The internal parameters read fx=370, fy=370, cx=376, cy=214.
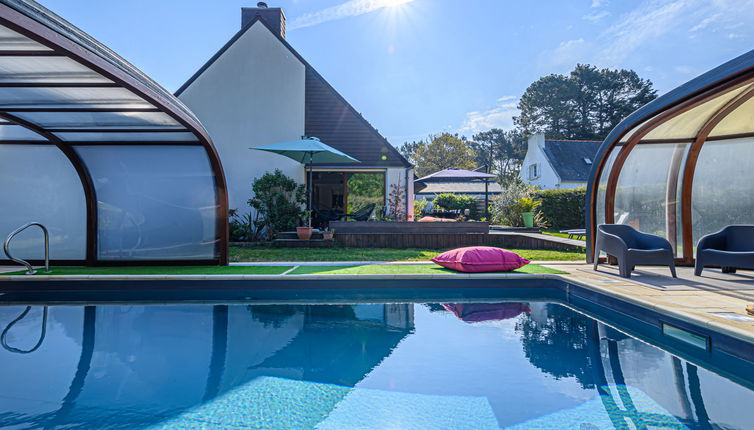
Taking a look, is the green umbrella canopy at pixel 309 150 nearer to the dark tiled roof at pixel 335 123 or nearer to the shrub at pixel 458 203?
the dark tiled roof at pixel 335 123

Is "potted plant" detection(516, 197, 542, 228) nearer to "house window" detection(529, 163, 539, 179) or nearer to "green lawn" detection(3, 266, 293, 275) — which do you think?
"green lawn" detection(3, 266, 293, 275)

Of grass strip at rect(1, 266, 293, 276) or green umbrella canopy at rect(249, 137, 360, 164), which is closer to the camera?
grass strip at rect(1, 266, 293, 276)

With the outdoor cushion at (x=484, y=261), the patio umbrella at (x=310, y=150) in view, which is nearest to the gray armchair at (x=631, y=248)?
the outdoor cushion at (x=484, y=261)

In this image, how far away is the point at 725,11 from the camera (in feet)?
58.8

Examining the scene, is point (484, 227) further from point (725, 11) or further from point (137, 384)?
point (725, 11)

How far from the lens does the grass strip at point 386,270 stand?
6141mm

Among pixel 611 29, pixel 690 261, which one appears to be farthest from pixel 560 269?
pixel 611 29

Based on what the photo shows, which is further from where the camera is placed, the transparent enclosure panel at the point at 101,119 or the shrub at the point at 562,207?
the shrub at the point at 562,207

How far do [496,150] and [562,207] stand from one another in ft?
130

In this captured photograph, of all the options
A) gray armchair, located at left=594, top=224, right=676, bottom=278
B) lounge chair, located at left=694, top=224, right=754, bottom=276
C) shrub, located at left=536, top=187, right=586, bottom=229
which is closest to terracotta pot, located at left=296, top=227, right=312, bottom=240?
gray armchair, located at left=594, top=224, right=676, bottom=278

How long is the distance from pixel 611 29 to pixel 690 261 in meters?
16.1

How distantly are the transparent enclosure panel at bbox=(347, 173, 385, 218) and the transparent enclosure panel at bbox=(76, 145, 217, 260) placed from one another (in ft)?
21.8

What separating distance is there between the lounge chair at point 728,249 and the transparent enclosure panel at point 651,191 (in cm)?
84

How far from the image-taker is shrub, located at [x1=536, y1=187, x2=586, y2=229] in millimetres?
16500
